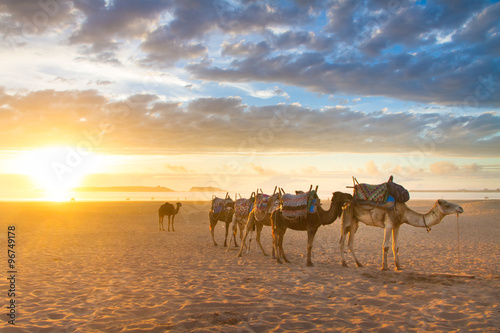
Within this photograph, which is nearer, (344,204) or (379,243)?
(344,204)

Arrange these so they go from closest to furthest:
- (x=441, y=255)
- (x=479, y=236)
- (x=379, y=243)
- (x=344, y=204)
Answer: (x=344, y=204)
(x=441, y=255)
(x=379, y=243)
(x=479, y=236)

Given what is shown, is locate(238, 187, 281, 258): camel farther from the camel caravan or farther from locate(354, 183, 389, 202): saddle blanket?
locate(354, 183, 389, 202): saddle blanket

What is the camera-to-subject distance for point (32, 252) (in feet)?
50.7

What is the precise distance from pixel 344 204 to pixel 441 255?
5.25 m

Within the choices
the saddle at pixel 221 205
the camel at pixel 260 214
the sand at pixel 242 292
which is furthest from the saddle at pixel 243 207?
the saddle at pixel 221 205

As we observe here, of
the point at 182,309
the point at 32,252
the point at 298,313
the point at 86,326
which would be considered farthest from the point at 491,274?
the point at 32,252

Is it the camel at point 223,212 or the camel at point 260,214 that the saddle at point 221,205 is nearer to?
the camel at point 223,212

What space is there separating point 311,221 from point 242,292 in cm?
501

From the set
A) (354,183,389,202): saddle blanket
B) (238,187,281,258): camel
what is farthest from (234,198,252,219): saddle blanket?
(354,183,389,202): saddle blanket

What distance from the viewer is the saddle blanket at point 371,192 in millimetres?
12461

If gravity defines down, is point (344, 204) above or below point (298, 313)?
above

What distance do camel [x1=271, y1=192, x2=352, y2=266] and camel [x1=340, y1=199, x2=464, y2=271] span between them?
0.39m

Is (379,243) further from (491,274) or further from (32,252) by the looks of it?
(32,252)

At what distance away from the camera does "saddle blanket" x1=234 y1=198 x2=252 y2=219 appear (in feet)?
Answer: 54.1
